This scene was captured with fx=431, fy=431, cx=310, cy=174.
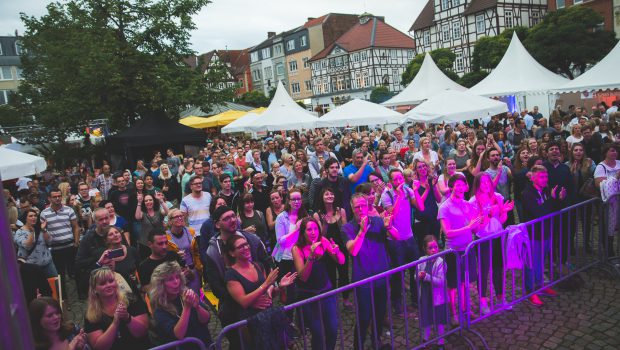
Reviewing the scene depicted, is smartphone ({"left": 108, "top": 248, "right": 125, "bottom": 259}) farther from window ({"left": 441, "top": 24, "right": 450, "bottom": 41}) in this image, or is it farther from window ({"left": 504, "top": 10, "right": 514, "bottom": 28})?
window ({"left": 441, "top": 24, "right": 450, "bottom": 41})

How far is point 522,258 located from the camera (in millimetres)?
4895

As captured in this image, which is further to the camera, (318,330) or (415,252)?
(415,252)

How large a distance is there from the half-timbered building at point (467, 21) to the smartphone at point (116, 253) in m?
45.5

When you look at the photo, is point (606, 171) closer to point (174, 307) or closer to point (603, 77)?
point (174, 307)

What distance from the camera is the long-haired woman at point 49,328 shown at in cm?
291

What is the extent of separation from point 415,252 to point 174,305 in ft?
9.73

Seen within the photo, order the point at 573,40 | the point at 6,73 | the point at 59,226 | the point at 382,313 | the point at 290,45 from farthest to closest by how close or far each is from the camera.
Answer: the point at 290,45
the point at 6,73
the point at 573,40
the point at 59,226
the point at 382,313

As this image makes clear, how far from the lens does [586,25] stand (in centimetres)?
2666

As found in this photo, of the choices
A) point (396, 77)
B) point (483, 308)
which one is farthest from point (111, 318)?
point (396, 77)

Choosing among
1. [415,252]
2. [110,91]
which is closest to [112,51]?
[110,91]

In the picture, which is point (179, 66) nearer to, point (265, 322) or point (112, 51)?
point (112, 51)

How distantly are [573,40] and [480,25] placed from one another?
1909cm

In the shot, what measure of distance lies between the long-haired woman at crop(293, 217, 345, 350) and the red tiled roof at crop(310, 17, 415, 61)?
185 feet

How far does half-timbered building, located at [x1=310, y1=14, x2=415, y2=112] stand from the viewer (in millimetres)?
58031
